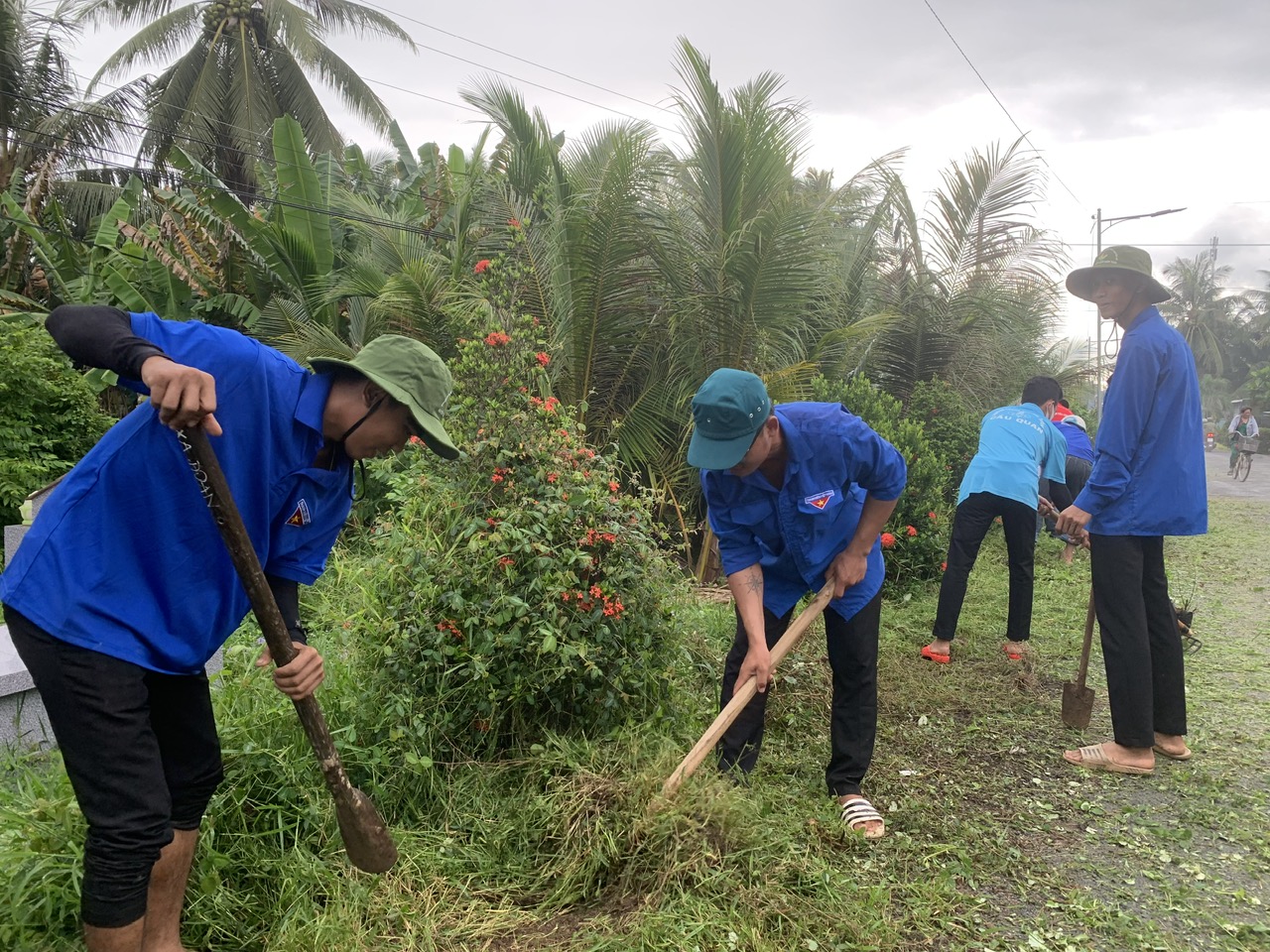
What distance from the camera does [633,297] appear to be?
7.91m

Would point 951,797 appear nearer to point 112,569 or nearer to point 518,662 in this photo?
point 518,662

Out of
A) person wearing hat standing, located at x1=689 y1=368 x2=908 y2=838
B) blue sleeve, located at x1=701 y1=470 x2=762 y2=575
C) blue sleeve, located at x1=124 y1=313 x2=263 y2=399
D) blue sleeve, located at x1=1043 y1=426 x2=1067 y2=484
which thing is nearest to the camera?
blue sleeve, located at x1=124 y1=313 x2=263 y2=399

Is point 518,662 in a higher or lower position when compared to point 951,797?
higher

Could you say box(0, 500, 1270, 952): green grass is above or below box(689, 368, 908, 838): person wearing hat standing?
below

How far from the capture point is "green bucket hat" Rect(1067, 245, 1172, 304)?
4005 mm

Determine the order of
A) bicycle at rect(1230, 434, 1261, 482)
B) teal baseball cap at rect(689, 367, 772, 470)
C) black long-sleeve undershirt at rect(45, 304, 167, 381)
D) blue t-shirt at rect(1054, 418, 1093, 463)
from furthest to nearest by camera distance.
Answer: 1. bicycle at rect(1230, 434, 1261, 482)
2. blue t-shirt at rect(1054, 418, 1093, 463)
3. teal baseball cap at rect(689, 367, 772, 470)
4. black long-sleeve undershirt at rect(45, 304, 167, 381)

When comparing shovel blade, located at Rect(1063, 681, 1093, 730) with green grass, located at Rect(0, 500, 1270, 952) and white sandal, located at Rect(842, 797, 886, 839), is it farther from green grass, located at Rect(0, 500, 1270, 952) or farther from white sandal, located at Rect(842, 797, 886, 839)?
white sandal, located at Rect(842, 797, 886, 839)

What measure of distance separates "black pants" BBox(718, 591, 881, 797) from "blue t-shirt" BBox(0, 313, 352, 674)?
74.4 inches

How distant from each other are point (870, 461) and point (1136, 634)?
5.32 feet

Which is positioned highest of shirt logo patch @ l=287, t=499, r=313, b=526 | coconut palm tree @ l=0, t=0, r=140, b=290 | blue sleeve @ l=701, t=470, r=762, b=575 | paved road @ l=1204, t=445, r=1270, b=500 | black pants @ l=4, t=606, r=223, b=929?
coconut palm tree @ l=0, t=0, r=140, b=290

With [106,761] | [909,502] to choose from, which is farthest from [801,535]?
[909,502]

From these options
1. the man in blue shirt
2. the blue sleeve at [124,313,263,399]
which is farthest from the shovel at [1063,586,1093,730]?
the blue sleeve at [124,313,263,399]

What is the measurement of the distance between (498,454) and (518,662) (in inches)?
39.0

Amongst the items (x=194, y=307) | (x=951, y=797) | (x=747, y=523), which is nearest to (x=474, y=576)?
(x=747, y=523)
